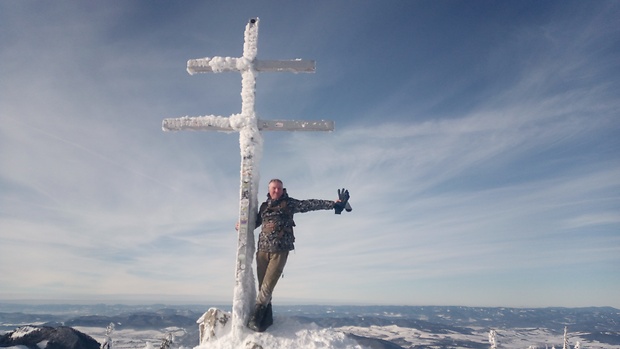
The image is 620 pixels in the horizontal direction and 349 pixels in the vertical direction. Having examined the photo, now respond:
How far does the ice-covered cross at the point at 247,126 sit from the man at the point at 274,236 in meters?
0.29

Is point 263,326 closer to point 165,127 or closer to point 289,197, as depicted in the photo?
point 289,197

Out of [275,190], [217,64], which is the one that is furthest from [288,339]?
Answer: [217,64]

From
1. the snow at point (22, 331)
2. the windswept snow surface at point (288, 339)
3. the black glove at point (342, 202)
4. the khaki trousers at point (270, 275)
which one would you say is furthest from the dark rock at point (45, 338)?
the black glove at point (342, 202)

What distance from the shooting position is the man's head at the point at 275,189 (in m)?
9.34

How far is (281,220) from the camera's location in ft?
30.1

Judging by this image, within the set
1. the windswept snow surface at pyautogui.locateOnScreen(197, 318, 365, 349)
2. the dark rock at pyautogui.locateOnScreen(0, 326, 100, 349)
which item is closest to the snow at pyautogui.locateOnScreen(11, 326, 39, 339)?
the dark rock at pyautogui.locateOnScreen(0, 326, 100, 349)

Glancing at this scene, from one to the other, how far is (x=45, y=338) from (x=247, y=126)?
145 feet

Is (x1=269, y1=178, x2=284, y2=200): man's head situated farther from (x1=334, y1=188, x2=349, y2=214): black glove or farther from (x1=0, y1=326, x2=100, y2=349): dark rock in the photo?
(x1=0, y1=326, x2=100, y2=349): dark rock

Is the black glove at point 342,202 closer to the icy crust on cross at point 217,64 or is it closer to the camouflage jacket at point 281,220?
the camouflage jacket at point 281,220

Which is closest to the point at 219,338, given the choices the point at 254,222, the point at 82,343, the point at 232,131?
the point at 254,222

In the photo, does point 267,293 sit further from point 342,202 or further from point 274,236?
point 342,202

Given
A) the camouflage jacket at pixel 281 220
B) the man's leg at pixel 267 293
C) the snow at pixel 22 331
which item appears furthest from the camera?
the snow at pixel 22 331

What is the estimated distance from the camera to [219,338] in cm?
874

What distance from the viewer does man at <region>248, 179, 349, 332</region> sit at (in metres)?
8.87
